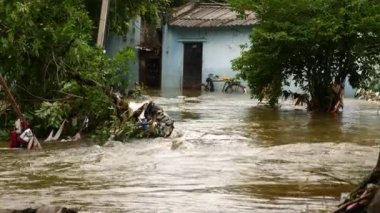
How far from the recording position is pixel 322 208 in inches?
264

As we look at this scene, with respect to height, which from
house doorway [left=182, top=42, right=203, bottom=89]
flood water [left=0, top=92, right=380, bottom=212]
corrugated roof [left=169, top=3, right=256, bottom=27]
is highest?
corrugated roof [left=169, top=3, right=256, bottom=27]

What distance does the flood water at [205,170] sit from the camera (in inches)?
284

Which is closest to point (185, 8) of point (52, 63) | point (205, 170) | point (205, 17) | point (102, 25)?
point (205, 17)

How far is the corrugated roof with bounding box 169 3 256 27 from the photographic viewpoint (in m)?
32.4

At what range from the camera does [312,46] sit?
59.0 ft

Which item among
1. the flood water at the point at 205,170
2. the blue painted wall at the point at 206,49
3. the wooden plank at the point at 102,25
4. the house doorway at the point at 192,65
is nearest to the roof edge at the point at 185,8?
the blue painted wall at the point at 206,49

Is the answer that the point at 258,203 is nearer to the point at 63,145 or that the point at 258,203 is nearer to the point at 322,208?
the point at 322,208

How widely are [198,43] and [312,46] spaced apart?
1666 cm

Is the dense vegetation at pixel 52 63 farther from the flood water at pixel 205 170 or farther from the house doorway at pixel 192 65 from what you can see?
the house doorway at pixel 192 65

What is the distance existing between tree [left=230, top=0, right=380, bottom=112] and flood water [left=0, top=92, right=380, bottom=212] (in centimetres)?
282

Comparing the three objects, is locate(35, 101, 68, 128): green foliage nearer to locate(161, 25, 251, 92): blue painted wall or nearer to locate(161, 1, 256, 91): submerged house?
locate(161, 25, 251, 92): blue painted wall

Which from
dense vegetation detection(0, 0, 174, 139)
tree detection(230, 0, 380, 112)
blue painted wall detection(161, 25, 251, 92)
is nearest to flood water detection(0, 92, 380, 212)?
dense vegetation detection(0, 0, 174, 139)

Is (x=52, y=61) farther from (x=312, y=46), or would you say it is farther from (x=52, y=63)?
(x=312, y=46)

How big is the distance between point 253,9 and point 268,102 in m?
3.50
